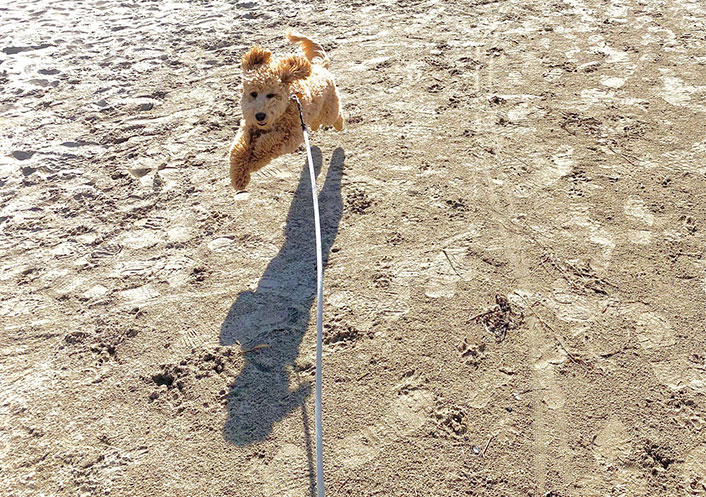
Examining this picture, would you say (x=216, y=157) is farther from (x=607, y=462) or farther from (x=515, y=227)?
(x=607, y=462)

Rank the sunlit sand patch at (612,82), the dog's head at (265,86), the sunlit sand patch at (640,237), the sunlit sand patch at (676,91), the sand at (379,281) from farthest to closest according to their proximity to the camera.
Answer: the sunlit sand patch at (612,82) → the sunlit sand patch at (676,91) → the sunlit sand patch at (640,237) → the dog's head at (265,86) → the sand at (379,281)

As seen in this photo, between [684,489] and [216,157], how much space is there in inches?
147

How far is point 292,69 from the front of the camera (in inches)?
116

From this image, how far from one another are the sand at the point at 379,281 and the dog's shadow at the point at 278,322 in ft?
0.04

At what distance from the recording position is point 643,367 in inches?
98.6

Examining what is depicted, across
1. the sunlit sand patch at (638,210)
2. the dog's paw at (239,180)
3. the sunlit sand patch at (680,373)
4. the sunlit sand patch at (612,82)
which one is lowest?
the sunlit sand patch at (680,373)

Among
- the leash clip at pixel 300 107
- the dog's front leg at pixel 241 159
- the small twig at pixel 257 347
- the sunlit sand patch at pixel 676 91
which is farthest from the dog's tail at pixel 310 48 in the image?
the sunlit sand patch at pixel 676 91

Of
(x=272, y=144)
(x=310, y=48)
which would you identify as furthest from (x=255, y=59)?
(x=310, y=48)

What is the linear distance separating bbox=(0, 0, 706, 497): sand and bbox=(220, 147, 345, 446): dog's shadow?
1 centimetres

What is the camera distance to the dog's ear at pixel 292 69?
2918 mm

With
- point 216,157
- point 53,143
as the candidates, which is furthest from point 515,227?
point 53,143

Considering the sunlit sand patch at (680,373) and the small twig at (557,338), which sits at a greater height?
the small twig at (557,338)

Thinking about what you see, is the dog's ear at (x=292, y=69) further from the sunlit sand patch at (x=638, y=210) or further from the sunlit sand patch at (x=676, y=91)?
the sunlit sand patch at (x=676, y=91)

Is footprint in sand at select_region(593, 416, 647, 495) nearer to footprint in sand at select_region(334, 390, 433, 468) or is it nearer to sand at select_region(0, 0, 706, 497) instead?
sand at select_region(0, 0, 706, 497)
